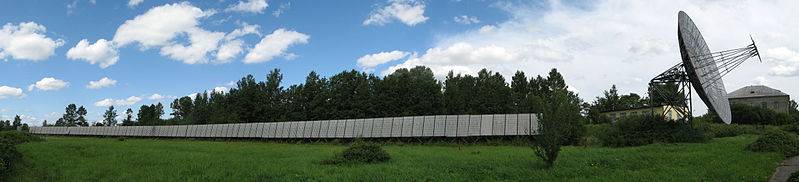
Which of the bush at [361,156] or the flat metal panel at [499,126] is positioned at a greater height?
the flat metal panel at [499,126]

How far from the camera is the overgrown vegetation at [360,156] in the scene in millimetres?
17344

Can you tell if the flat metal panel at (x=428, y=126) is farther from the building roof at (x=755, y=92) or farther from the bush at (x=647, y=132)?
the building roof at (x=755, y=92)

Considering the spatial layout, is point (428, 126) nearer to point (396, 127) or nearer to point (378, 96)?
point (396, 127)

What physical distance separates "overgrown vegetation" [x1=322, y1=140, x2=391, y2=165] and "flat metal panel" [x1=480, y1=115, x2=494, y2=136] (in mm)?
12709

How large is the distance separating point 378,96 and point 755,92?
92200 millimetres

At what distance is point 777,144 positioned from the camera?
16969 mm

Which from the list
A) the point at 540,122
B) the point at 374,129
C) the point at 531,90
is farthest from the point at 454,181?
the point at 531,90

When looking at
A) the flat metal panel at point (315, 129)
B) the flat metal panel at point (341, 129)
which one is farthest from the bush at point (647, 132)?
the flat metal panel at point (315, 129)

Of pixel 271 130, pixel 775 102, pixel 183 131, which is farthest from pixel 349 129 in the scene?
pixel 775 102

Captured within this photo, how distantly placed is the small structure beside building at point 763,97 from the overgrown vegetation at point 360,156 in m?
96.0

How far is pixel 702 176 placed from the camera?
12.2 metres

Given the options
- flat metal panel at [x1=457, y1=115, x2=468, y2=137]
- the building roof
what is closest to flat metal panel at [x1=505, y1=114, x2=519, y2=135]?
flat metal panel at [x1=457, y1=115, x2=468, y2=137]

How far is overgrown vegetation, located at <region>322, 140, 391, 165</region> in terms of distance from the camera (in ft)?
56.9

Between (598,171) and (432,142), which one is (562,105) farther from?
(432,142)
